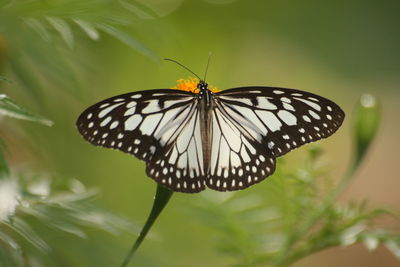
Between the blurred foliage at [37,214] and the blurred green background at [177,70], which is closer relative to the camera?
the blurred foliage at [37,214]

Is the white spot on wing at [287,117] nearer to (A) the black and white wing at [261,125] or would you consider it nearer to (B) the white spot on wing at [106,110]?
(A) the black and white wing at [261,125]

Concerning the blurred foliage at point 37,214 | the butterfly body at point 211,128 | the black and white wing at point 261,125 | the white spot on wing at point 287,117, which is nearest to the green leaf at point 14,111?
the blurred foliage at point 37,214

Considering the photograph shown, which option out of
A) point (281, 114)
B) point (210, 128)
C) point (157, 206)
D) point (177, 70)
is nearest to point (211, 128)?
point (210, 128)

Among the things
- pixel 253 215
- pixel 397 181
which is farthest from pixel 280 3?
pixel 253 215

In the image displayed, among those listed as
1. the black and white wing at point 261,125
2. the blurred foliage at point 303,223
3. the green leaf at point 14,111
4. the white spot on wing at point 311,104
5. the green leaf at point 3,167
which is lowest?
the green leaf at point 3,167

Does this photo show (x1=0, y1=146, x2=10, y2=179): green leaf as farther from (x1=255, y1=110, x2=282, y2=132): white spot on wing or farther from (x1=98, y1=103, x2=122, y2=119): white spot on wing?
(x1=255, y1=110, x2=282, y2=132): white spot on wing

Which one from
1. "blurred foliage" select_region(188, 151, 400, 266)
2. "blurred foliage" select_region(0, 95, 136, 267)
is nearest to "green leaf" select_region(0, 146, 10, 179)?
"blurred foliage" select_region(0, 95, 136, 267)
